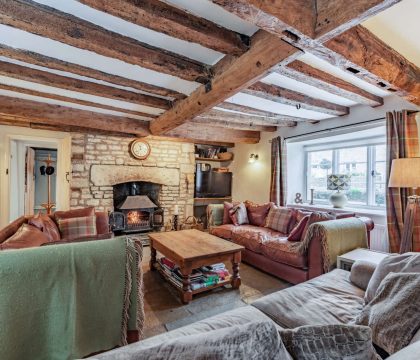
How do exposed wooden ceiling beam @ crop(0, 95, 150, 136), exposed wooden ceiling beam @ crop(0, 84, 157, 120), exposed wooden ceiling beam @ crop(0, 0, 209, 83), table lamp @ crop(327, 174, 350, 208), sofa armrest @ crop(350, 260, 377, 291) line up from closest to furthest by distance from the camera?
exposed wooden ceiling beam @ crop(0, 0, 209, 83), sofa armrest @ crop(350, 260, 377, 291), exposed wooden ceiling beam @ crop(0, 84, 157, 120), exposed wooden ceiling beam @ crop(0, 95, 150, 136), table lamp @ crop(327, 174, 350, 208)

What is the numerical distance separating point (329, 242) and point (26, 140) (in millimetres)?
5090

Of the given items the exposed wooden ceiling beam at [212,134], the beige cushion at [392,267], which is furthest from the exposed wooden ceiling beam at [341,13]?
the exposed wooden ceiling beam at [212,134]

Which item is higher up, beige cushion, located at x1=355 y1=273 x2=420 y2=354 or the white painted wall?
the white painted wall

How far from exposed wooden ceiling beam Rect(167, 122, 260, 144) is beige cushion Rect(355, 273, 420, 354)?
3801 mm

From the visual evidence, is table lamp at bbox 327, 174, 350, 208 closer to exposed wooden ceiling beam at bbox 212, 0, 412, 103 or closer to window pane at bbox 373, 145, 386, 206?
window pane at bbox 373, 145, 386, 206

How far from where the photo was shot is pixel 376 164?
381 cm

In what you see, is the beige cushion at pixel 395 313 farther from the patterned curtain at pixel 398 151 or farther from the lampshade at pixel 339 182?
the lampshade at pixel 339 182

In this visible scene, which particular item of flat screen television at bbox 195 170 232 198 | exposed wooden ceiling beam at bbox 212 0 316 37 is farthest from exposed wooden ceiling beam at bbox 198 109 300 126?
exposed wooden ceiling beam at bbox 212 0 316 37

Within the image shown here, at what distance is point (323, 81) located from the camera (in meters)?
2.38

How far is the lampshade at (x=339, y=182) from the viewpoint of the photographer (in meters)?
3.93

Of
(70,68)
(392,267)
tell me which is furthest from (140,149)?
(392,267)

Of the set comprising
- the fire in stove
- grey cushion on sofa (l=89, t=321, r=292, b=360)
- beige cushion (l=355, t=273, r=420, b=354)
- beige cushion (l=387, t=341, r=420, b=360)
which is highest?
grey cushion on sofa (l=89, t=321, r=292, b=360)

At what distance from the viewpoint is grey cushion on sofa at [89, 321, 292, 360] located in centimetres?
64

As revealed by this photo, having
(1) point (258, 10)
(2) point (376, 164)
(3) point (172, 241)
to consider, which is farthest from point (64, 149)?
(2) point (376, 164)
